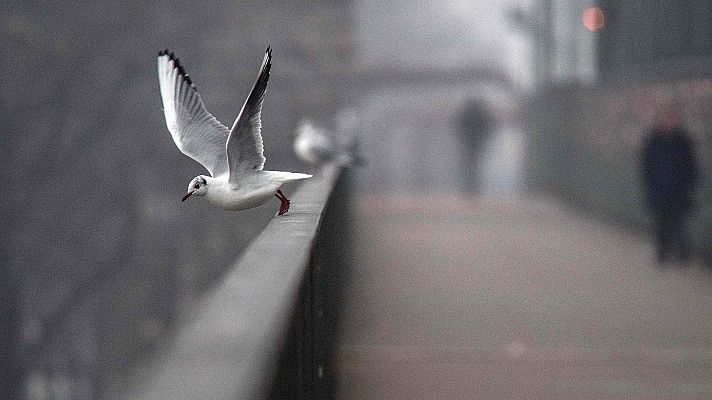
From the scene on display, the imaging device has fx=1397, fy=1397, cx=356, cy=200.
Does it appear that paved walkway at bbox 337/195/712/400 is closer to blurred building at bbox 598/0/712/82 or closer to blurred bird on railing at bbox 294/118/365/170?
blurred bird on railing at bbox 294/118/365/170

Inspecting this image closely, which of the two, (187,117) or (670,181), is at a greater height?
(187,117)

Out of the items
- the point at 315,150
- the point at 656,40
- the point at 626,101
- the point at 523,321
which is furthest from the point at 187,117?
the point at 656,40

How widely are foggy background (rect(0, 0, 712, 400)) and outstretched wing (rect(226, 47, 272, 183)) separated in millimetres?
6958

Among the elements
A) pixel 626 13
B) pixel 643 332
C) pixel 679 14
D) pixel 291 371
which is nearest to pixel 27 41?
pixel 626 13

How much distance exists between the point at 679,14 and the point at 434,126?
3477 centimetres

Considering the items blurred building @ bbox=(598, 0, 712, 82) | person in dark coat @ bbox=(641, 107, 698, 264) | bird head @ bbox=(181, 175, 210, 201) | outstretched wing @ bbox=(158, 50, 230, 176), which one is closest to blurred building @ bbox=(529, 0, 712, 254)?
blurred building @ bbox=(598, 0, 712, 82)

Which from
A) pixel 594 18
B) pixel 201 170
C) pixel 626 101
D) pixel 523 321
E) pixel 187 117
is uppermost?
pixel 594 18

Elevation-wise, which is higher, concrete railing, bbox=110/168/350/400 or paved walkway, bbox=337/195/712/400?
concrete railing, bbox=110/168/350/400

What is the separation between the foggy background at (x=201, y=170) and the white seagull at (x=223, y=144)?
6.22 metres

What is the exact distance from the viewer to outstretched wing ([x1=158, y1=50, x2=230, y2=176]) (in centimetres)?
686

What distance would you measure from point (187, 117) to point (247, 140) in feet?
3.13

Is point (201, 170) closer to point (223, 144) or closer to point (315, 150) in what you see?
point (315, 150)

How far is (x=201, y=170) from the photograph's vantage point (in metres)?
35.5

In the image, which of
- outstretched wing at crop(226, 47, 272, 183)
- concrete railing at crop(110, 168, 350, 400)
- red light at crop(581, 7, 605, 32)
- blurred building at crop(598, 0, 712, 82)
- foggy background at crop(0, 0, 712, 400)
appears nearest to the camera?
concrete railing at crop(110, 168, 350, 400)
